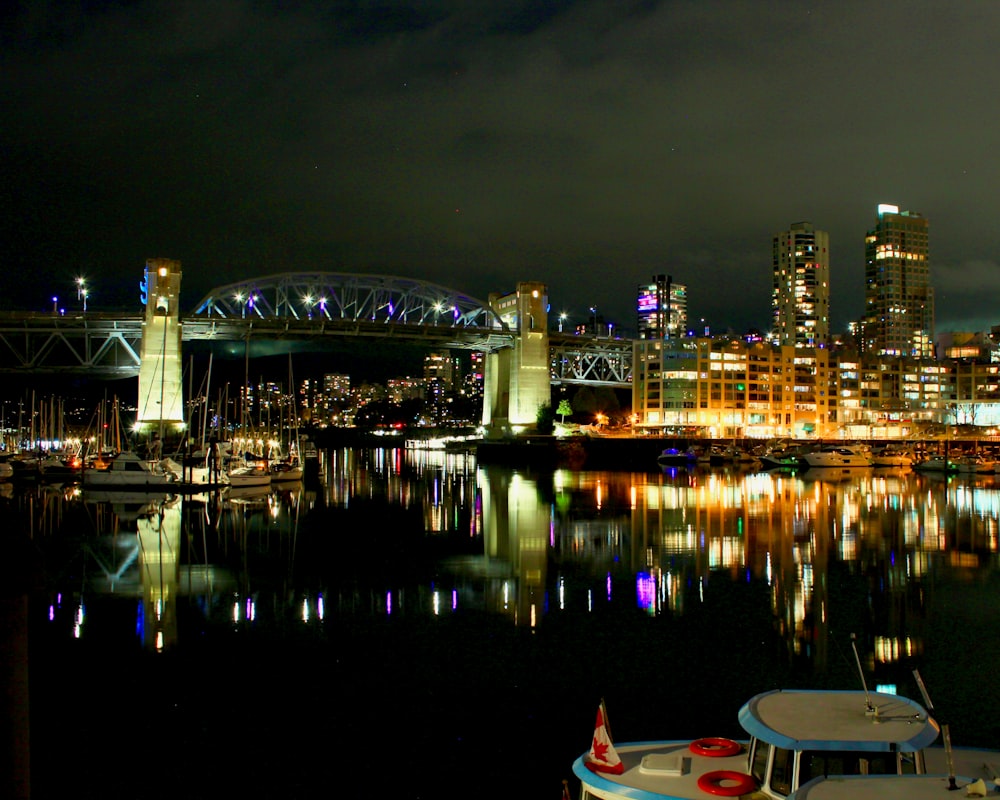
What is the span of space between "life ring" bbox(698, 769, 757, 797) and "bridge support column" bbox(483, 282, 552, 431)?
92.9 m

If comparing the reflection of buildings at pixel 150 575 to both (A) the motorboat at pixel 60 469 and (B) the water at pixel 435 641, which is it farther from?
(A) the motorboat at pixel 60 469

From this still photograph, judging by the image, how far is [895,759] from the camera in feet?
21.9

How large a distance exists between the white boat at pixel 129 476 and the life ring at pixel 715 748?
42.6 meters

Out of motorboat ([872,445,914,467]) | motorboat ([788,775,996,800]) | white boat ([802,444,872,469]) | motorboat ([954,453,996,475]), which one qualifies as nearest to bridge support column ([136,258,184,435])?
white boat ([802,444,872,469])

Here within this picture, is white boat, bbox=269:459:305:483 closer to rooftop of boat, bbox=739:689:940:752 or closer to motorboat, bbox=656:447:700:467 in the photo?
motorboat, bbox=656:447:700:467

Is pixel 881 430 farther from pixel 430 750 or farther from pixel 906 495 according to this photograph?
pixel 430 750

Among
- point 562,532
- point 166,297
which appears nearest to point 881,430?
point 166,297

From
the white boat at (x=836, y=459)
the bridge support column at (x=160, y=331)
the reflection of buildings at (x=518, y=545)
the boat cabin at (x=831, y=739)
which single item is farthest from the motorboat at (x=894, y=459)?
the boat cabin at (x=831, y=739)

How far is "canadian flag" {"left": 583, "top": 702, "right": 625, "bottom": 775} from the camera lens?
292 inches

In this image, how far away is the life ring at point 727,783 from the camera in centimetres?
684

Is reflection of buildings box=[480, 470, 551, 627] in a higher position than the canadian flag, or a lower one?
lower

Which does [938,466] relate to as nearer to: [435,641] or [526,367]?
[526,367]

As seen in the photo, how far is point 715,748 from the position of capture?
25.1 ft

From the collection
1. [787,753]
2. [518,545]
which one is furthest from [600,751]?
[518,545]
